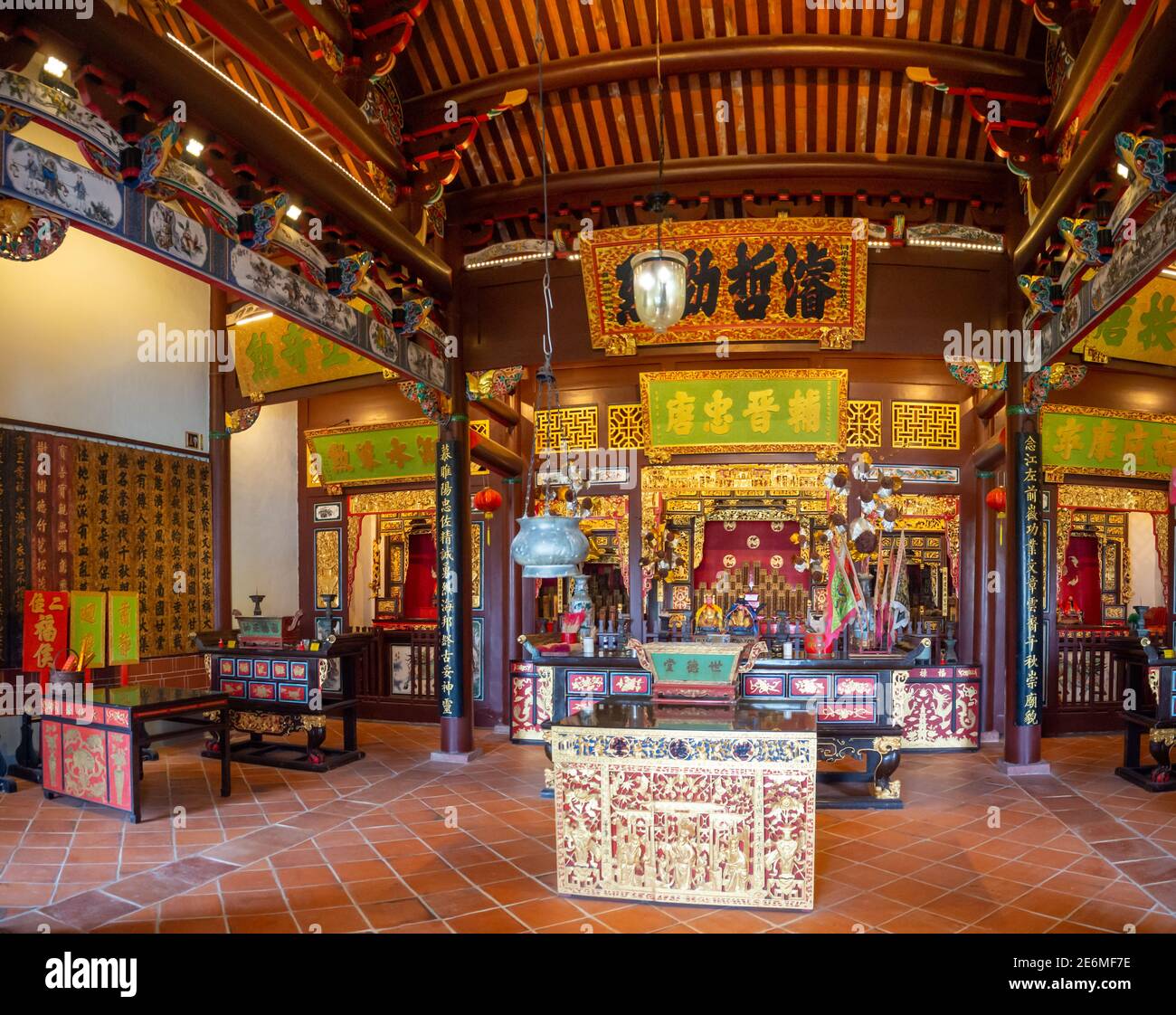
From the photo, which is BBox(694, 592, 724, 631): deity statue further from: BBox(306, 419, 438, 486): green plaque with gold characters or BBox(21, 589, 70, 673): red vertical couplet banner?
BBox(21, 589, 70, 673): red vertical couplet banner

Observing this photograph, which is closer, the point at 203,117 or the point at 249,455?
the point at 203,117

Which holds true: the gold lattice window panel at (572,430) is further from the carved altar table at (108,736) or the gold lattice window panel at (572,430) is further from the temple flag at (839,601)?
the carved altar table at (108,736)

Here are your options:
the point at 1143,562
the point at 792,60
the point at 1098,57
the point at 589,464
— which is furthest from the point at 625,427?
the point at 1143,562

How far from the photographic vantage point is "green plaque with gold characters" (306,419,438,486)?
905 centimetres

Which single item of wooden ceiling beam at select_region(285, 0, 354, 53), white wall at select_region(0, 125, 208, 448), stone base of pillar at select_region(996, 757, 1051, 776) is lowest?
stone base of pillar at select_region(996, 757, 1051, 776)

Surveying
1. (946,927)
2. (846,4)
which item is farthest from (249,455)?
(946,927)

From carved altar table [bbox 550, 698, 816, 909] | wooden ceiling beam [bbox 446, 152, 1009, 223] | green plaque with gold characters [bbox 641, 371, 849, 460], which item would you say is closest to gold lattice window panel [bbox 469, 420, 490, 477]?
green plaque with gold characters [bbox 641, 371, 849, 460]

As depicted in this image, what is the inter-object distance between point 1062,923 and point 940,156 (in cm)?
554

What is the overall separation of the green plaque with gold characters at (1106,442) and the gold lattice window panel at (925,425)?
0.83 metres

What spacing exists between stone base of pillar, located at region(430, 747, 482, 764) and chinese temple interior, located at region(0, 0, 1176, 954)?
4cm

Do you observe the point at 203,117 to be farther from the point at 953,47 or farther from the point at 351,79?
the point at 953,47

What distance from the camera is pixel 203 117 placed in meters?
3.69

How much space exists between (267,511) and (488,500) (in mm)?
3044

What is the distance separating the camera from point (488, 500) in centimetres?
842
